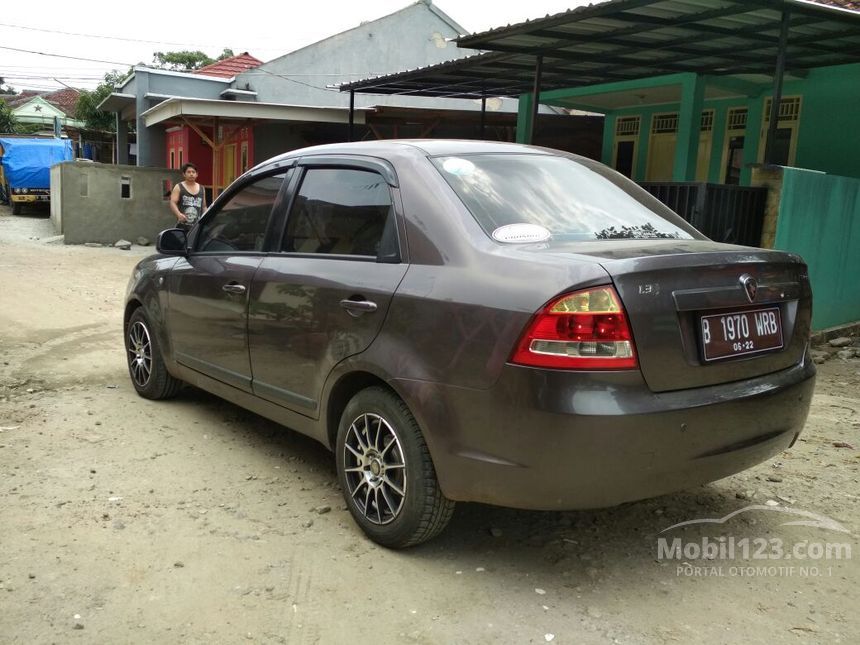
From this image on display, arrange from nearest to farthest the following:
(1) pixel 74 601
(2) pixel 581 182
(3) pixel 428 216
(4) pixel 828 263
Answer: (1) pixel 74 601, (3) pixel 428 216, (2) pixel 581 182, (4) pixel 828 263

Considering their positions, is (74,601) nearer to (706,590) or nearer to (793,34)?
(706,590)

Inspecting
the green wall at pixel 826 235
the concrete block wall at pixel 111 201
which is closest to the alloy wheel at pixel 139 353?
the green wall at pixel 826 235

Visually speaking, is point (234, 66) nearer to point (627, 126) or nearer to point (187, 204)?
point (627, 126)

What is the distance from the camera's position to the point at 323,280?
3.49 meters

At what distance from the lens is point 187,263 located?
470 centimetres

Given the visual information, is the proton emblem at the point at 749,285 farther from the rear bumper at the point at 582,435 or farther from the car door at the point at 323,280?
the car door at the point at 323,280

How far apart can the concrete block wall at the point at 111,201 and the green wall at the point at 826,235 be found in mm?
14107

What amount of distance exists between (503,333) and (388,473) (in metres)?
0.88

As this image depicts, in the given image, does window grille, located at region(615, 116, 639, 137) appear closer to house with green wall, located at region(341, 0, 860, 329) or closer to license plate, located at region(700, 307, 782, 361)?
house with green wall, located at region(341, 0, 860, 329)

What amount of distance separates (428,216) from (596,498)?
4.22 feet

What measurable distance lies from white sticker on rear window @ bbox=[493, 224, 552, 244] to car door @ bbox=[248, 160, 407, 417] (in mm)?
435

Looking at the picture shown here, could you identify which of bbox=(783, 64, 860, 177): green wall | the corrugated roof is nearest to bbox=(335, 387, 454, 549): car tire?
bbox=(783, 64, 860, 177): green wall

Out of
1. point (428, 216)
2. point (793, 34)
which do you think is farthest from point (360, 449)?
point (793, 34)

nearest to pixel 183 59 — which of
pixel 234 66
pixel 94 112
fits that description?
pixel 94 112
